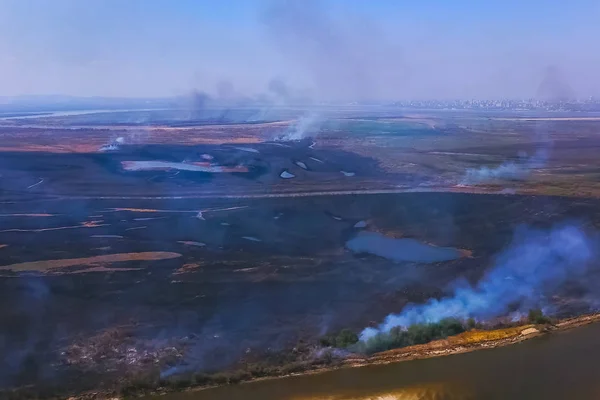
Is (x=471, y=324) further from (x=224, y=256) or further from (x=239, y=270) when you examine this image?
(x=224, y=256)

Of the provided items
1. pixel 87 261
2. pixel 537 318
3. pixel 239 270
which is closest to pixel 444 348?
pixel 537 318

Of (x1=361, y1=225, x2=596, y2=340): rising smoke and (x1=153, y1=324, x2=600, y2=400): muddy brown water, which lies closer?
(x1=153, y1=324, x2=600, y2=400): muddy brown water

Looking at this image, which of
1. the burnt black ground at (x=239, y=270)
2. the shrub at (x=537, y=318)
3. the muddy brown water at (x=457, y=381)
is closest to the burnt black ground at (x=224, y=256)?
the burnt black ground at (x=239, y=270)

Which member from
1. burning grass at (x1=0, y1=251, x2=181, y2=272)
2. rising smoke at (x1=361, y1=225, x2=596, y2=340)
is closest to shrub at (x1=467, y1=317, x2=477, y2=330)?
rising smoke at (x1=361, y1=225, x2=596, y2=340)

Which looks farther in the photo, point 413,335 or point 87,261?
point 87,261

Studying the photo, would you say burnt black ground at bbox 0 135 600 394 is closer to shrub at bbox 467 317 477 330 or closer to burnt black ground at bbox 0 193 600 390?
burnt black ground at bbox 0 193 600 390
